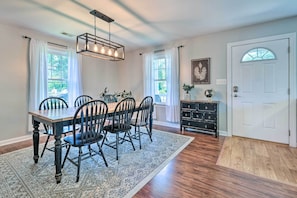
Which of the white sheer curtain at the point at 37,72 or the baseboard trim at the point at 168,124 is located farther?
the baseboard trim at the point at 168,124

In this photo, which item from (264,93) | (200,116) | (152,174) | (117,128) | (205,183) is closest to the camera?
(205,183)

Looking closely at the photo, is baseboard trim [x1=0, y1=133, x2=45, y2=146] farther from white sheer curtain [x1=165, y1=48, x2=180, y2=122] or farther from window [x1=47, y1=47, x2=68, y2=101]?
white sheer curtain [x1=165, y1=48, x2=180, y2=122]

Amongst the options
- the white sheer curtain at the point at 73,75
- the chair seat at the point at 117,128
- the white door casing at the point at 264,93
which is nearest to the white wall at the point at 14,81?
the white sheer curtain at the point at 73,75

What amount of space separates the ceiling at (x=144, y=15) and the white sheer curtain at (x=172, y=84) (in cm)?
72

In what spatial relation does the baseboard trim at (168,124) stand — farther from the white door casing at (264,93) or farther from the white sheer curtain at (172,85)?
the white door casing at (264,93)

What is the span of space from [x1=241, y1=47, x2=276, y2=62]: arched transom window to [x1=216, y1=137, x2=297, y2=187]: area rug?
174 cm

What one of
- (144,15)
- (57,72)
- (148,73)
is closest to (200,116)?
(148,73)

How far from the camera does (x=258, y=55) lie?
3305mm

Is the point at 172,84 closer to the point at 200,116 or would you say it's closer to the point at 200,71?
the point at 200,71

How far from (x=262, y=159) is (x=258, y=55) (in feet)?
6.91

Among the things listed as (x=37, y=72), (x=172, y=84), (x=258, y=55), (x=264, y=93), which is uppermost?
(x=258, y=55)

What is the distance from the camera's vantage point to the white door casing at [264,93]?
302 centimetres

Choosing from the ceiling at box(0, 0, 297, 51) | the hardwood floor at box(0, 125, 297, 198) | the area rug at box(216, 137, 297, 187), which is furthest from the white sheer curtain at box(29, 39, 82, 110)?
the area rug at box(216, 137, 297, 187)

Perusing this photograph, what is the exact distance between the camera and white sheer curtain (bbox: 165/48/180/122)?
435 centimetres
